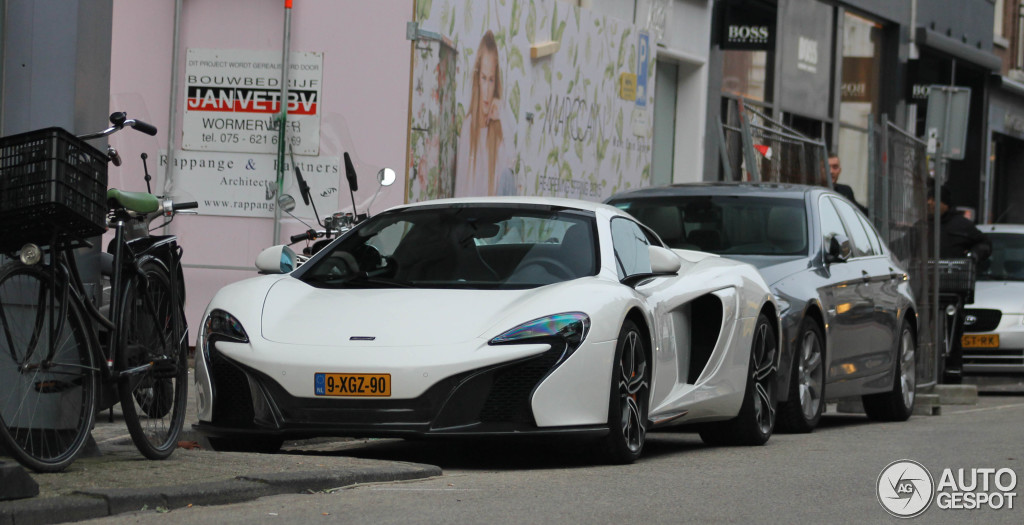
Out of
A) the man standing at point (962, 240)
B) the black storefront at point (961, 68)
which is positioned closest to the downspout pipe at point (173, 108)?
the man standing at point (962, 240)

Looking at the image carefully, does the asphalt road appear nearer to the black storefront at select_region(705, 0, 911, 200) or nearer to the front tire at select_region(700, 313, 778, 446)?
the front tire at select_region(700, 313, 778, 446)

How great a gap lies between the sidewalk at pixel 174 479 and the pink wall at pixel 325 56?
605cm

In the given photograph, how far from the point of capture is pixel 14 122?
24.0 feet

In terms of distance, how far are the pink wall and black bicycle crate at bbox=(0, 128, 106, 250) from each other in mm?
7471

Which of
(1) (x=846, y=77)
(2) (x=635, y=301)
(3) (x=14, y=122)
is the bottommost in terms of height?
(2) (x=635, y=301)

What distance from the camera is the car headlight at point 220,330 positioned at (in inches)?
310

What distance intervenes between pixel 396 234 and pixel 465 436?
1612mm

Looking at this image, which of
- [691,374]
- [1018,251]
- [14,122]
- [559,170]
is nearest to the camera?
[14,122]

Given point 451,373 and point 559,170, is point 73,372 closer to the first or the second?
point 451,373

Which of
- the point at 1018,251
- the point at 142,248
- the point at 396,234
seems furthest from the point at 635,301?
the point at 1018,251

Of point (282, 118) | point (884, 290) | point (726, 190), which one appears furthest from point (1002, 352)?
point (282, 118)

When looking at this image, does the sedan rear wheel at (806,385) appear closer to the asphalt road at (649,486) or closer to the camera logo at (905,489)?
the asphalt road at (649,486)

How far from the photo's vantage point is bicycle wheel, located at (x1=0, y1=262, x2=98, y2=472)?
6.39 m

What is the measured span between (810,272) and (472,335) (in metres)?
4.33
